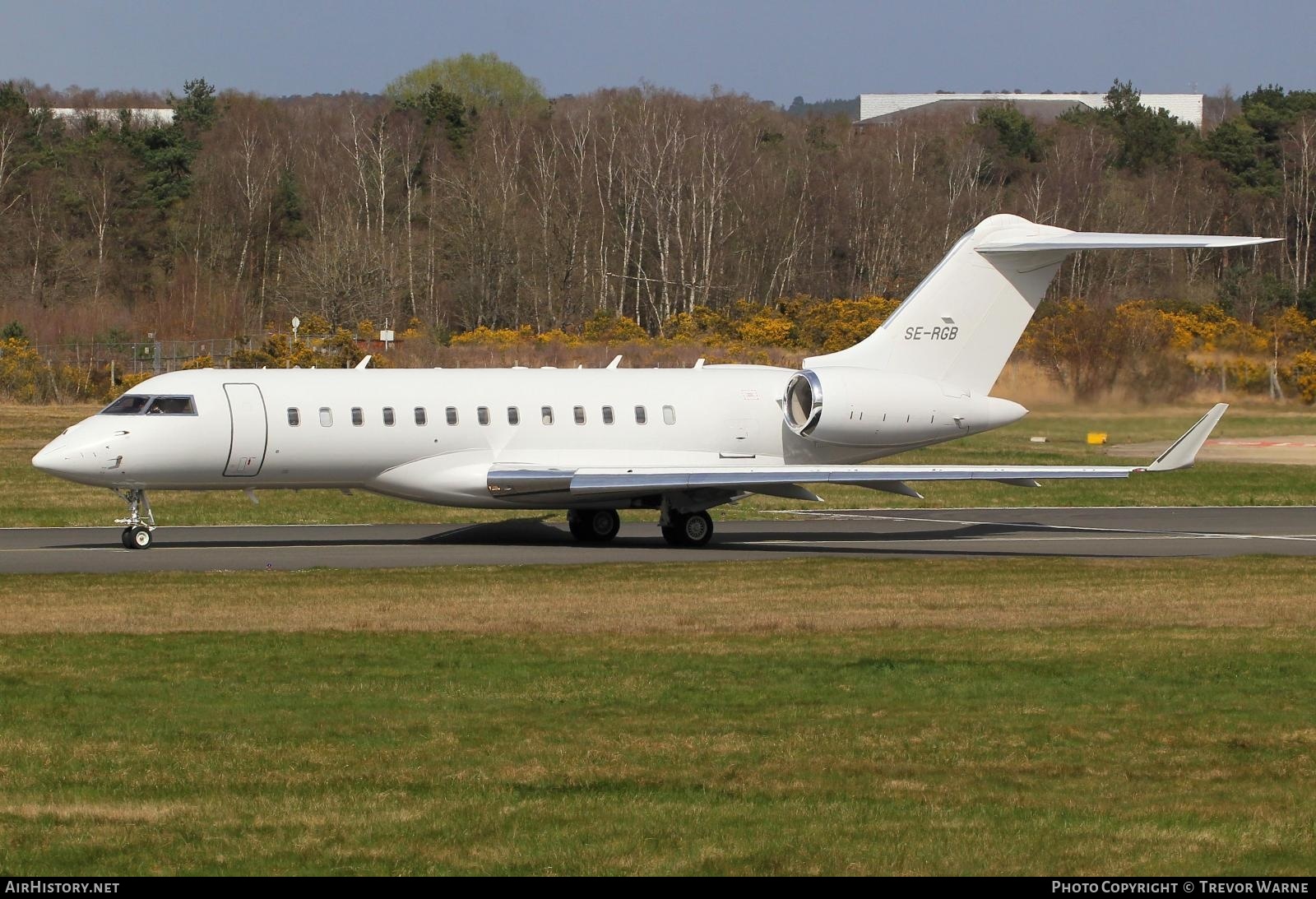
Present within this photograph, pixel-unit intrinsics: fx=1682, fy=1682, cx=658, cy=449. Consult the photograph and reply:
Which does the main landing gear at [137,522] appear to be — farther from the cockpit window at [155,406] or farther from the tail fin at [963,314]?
the tail fin at [963,314]

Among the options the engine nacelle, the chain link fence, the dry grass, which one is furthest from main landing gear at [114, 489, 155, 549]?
the chain link fence

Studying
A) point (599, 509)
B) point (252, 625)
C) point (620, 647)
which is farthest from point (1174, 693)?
point (599, 509)

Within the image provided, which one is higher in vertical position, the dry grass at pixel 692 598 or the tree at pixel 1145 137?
the tree at pixel 1145 137

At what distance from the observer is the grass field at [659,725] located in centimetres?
859

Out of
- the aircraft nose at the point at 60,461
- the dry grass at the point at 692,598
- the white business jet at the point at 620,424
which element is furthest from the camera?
the white business jet at the point at 620,424

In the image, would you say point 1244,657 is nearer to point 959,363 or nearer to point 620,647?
point 620,647

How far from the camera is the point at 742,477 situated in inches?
995

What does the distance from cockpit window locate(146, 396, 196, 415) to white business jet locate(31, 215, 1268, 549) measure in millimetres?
30

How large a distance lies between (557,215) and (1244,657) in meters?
73.9

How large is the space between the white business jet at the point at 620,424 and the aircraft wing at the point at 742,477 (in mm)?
38

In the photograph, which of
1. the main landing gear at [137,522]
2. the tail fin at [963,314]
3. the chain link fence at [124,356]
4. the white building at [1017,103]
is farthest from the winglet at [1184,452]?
the white building at [1017,103]

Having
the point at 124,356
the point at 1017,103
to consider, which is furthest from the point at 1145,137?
the point at 124,356

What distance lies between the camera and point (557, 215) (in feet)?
285

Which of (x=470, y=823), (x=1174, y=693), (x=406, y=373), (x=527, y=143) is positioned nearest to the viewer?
(x=470, y=823)
